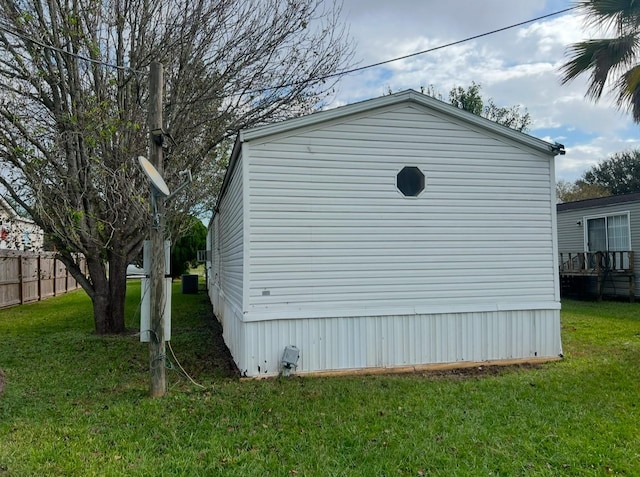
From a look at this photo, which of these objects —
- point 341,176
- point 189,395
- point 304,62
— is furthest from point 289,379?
point 304,62

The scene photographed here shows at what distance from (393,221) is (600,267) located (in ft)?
34.7

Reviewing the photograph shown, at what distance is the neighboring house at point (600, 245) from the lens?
43.9ft

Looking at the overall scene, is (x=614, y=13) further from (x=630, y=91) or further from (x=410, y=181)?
(x=410, y=181)

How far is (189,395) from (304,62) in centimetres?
693

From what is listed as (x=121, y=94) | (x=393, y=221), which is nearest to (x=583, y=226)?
(x=393, y=221)

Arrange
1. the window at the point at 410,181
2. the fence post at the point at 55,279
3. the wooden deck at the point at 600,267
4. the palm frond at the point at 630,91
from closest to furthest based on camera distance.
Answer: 1. the window at the point at 410,181
2. the palm frond at the point at 630,91
3. the wooden deck at the point at 600,267
4. the fence post at the point at 55,279

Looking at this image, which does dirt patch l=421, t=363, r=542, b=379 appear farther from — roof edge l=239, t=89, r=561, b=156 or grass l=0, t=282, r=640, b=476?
roof edge l=239, t=89, r=561, b=156

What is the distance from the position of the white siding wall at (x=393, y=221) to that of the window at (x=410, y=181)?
0.08 meters

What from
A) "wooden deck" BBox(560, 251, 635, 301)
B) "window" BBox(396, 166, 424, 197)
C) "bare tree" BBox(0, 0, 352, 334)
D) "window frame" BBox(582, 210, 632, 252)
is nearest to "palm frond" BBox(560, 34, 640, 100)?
"bare tree" BBox(0, 0, 352, 334)

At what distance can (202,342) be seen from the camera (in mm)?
8164

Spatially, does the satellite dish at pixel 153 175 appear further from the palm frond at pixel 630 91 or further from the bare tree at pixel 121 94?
the palm frond at pixel 630 91

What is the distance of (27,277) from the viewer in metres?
14.4

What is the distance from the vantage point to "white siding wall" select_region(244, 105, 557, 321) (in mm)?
5723

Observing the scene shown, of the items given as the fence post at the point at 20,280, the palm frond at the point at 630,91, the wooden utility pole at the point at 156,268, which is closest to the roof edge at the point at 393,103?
the wooden utility pole at the point at 156,268
